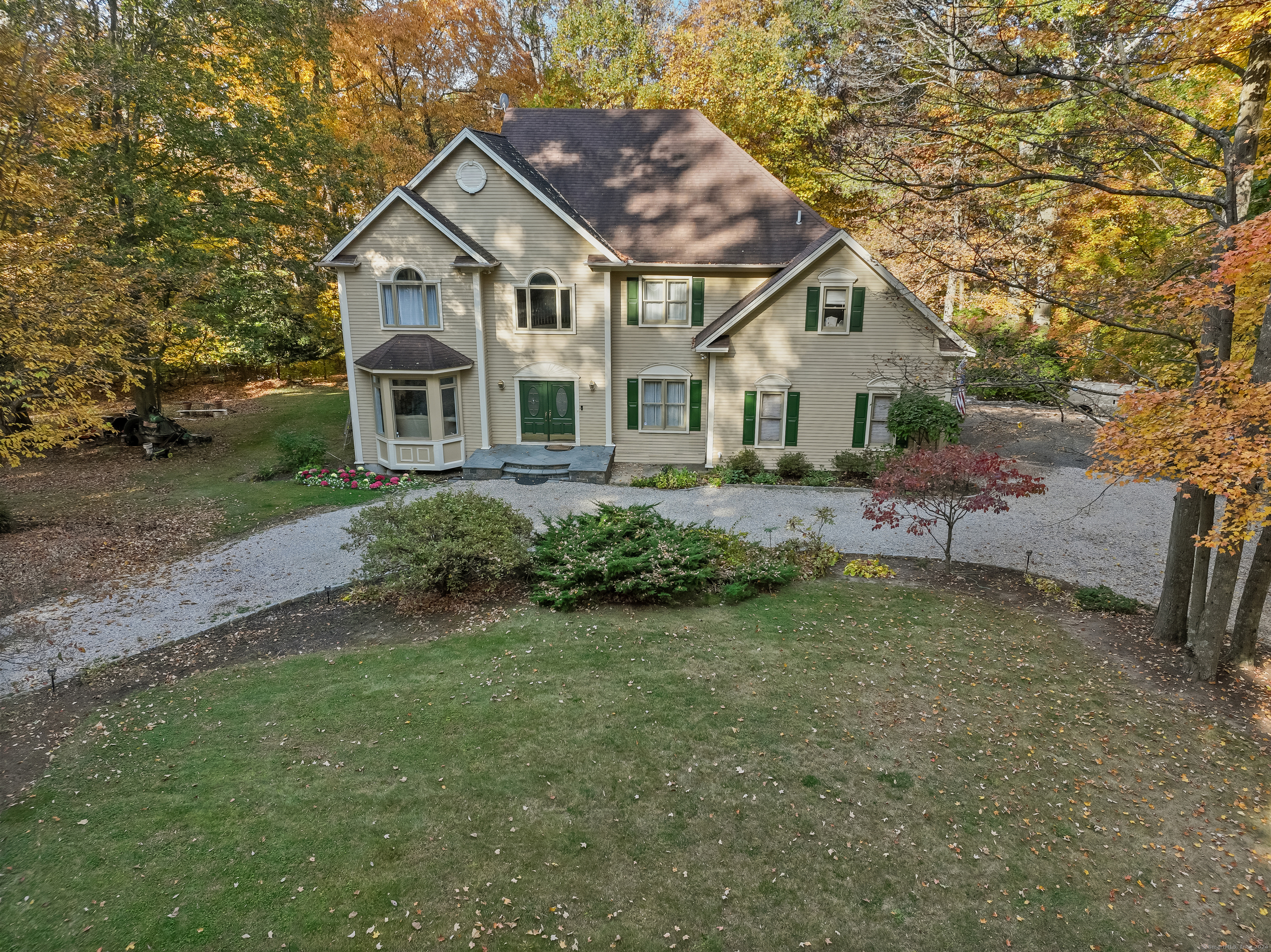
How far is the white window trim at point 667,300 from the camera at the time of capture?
2058cm

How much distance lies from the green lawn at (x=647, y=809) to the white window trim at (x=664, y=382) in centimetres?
1202

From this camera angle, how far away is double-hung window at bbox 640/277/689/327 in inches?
814

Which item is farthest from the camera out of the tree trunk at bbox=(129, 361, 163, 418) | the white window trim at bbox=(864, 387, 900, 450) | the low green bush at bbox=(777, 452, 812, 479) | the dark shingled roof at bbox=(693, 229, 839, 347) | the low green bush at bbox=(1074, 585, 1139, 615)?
the tree trunk at bbox=(129, 361, 163, 418)

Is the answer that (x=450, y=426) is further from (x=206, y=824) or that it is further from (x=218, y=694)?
(x=206, y=824)

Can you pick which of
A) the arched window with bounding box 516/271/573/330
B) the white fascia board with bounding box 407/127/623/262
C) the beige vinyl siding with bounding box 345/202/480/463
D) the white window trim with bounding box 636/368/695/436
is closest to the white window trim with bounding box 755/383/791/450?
the white window trim with bounding box 636/368/695/436

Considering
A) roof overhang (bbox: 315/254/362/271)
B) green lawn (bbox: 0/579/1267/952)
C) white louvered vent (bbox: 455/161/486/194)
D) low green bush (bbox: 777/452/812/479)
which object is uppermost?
white louvered vent (bbox: 455/161/486/194)

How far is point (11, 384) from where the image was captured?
13.2 metres

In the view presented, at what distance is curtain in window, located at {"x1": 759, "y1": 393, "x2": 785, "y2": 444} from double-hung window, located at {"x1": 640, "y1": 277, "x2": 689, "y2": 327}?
138 inches

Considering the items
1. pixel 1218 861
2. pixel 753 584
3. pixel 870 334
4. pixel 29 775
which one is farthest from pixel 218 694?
pixel 870 334

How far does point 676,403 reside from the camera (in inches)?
843

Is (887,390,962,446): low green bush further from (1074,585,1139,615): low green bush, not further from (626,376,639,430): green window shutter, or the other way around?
(626,376,639,430): green window shutter

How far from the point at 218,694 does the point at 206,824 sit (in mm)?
2912

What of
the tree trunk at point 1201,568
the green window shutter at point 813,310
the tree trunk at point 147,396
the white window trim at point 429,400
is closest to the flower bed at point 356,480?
the white window trim at point 429,400

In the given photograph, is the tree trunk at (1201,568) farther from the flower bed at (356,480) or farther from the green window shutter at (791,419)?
the flower bed at (356,480)
